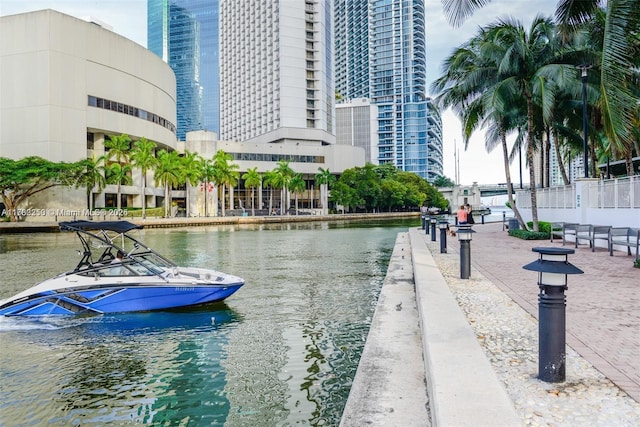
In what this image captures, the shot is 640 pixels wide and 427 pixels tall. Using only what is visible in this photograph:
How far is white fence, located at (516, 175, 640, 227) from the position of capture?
1814cm

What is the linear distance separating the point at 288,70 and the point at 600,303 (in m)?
118

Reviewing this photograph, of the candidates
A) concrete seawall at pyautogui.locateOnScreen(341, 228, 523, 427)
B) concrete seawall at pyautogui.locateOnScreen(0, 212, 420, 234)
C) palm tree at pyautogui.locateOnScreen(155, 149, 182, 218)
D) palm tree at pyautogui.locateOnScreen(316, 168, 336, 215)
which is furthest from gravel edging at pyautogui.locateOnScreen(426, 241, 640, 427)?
palm tree at pyautogui.locateOnScreen(316, 168, 336, 215)

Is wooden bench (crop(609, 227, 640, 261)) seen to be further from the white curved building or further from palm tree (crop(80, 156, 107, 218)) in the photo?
the white curved building

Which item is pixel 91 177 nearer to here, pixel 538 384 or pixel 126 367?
pixel 126 367

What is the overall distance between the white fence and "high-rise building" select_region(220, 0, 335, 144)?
314 feet

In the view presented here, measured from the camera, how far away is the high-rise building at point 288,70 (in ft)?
396

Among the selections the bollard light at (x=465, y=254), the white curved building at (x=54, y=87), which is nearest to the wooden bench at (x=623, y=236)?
the bollard light at (x=465, y=254)

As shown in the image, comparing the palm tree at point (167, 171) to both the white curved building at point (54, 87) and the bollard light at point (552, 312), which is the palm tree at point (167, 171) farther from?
the bollard light at point (552, 312)

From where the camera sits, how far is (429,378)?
17.2ft

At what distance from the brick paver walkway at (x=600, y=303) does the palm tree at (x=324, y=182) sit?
293 ft

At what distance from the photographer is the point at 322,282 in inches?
610

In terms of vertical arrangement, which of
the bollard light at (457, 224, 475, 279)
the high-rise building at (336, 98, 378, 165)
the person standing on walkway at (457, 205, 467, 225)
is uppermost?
the high-rise building at (336, 98, 378, 165)

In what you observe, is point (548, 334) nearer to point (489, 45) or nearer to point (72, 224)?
point (72, 224)

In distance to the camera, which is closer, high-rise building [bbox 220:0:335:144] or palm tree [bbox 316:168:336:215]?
palm tree [bbox 316:168:336:215]
